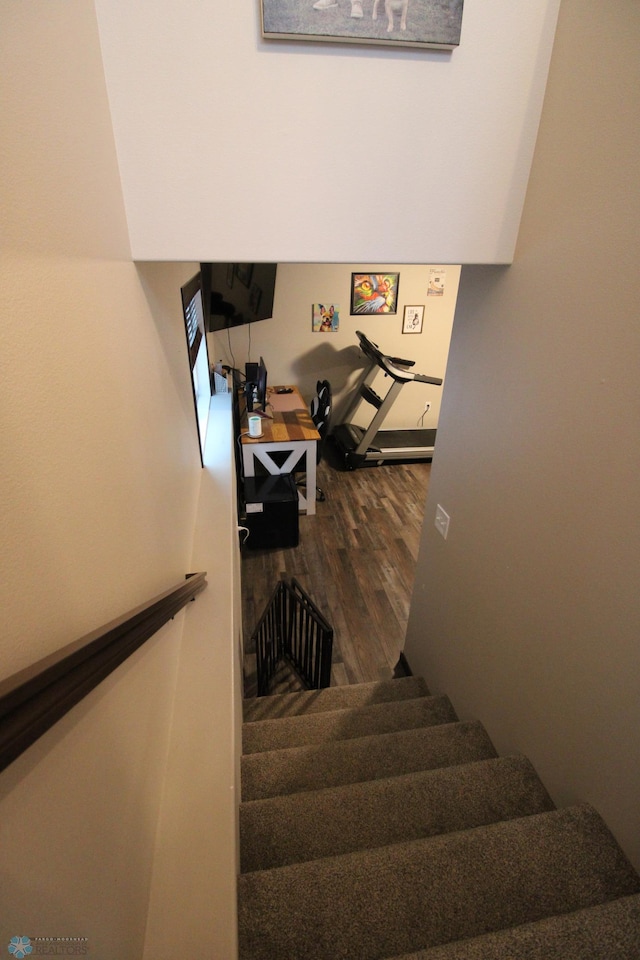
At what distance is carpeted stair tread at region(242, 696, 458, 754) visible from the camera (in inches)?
79.6

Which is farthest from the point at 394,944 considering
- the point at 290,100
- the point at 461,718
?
the point at 290,100

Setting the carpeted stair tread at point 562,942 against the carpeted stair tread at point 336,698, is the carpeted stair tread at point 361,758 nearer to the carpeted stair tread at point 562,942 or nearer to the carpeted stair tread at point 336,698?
the carpeted stair tread at point 336,698

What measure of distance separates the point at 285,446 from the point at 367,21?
314 centimetres

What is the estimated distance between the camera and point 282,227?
133cm

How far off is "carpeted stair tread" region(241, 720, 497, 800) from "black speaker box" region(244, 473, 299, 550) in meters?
2.15

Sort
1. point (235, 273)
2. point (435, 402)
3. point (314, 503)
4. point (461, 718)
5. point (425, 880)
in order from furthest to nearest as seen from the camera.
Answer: point (435, 402)
point (314, 503)
point (235, 273)
point (461, 718)
point (425, 880)

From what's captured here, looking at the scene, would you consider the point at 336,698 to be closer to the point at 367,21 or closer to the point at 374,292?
the point at 367,21

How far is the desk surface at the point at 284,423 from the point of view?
4098 mm

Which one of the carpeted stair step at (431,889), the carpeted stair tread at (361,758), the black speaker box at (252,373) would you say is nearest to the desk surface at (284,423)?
the black speaker box at (252,373)

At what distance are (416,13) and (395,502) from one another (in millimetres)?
3877

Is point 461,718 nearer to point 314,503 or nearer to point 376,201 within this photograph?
point 376,201

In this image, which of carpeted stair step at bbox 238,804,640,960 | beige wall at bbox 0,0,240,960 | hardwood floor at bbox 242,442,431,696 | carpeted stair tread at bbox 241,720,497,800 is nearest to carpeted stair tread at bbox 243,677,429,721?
hardwood floor at bbox 242,442,431,696

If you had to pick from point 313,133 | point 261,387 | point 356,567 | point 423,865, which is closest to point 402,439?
point 261,387

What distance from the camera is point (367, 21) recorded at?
115 cm
